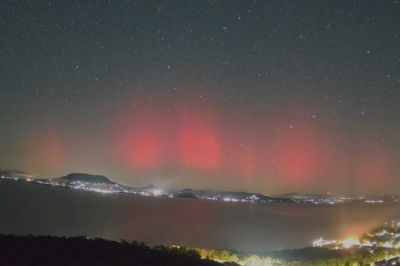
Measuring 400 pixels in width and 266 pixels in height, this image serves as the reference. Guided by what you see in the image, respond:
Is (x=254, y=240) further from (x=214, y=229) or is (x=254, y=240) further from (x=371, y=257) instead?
(x=371, y=257)

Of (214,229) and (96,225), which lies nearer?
(96,225)

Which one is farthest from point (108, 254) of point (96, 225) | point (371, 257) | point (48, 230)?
point (96, 225)

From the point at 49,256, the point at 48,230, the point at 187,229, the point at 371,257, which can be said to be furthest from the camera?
the point at 187,229

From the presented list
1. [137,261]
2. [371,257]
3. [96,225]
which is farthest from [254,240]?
[137,261]

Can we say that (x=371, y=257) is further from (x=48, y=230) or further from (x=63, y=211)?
(x=63, y=211)

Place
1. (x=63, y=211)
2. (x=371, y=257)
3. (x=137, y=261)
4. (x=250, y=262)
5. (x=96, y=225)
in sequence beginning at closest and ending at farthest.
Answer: (x=137, y=261) < (x=250, y=262) < (x=371, y=257) < (x=96, y=225) < (x=63, y=211)

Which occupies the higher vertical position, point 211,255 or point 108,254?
point 108,254
